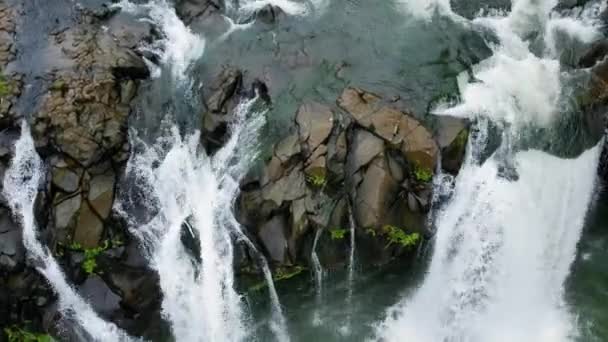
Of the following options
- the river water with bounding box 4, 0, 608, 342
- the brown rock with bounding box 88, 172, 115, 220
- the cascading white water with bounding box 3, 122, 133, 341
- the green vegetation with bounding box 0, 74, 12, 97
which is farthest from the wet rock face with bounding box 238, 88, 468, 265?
the green vegetation with bounding box 0, 74, 12, 97

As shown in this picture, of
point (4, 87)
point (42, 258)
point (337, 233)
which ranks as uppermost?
point (337, 233)

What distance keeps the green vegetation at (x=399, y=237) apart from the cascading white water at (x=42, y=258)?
4.75m

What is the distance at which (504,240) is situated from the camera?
11039mm

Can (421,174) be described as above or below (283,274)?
above

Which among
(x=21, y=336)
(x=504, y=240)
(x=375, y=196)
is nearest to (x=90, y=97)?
(x=21, y=336)

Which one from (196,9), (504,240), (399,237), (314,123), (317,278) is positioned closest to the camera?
(399,237)

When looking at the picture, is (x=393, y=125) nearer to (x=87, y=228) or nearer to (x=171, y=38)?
(x=171, y=38)

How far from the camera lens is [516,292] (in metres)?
10.9

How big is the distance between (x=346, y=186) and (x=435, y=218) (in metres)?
1.68

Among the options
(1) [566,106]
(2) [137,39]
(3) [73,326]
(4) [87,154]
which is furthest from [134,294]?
(1) [566,106]

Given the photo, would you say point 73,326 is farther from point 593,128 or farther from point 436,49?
point 593,128

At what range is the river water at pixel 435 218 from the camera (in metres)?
10.8

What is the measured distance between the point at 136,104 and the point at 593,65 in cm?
874

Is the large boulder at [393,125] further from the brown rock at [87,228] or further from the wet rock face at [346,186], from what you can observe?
the brown rock at [87,228]
